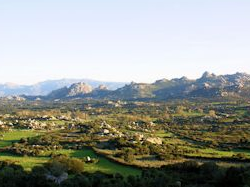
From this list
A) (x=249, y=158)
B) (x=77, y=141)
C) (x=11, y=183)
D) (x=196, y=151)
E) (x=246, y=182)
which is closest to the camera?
(x=246, y=182)

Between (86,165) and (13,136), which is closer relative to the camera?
(86,165)

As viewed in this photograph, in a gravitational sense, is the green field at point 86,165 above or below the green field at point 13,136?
above

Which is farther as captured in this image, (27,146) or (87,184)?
(27,146)

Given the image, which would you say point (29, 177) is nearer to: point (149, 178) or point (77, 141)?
point (149, 178)

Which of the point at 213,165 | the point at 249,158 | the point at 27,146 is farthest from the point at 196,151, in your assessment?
the point at 27,146

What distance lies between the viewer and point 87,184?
55719 millimetres

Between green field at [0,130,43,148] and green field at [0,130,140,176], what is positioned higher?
green field at [0,130,140,176]

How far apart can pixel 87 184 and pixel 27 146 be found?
2099 inches

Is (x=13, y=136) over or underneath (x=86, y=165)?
underneath

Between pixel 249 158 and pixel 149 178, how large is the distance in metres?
36.4

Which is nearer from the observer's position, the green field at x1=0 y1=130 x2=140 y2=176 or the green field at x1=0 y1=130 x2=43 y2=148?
the green field at x1=0 y1=130 x2=140 y2=176

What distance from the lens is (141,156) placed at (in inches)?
3602

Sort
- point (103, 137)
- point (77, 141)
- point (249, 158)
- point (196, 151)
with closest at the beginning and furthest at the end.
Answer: point (249, 158) → point (196, 151) → point (77, 141) → point (103, 137)

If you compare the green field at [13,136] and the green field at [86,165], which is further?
the green field at [13,136]
